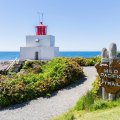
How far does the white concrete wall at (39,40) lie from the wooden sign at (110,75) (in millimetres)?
30742

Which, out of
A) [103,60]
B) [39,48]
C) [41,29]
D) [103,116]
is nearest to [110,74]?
[103,60]

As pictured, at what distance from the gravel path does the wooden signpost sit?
1.92 m

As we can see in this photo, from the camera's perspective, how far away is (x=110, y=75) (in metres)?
13.2

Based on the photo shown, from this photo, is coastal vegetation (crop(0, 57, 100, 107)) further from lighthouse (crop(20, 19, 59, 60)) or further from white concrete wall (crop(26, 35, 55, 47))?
white concrete wall (crop(26, 35, 55, 47))

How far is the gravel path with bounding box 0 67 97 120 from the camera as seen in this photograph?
13.4m

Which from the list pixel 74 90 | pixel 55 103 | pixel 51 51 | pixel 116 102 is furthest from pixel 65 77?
pixel 51 51

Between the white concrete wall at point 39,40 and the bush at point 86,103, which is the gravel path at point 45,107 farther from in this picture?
the white concrete wall at point 39,40

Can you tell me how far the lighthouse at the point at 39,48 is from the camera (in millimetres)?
43438

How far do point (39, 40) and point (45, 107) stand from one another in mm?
30231

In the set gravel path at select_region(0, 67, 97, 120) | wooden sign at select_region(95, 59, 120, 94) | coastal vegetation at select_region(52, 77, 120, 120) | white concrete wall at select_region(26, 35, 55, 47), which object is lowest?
gravel path at select_region(0, 67, 97, 120)

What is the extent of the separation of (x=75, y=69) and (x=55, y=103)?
205 inches

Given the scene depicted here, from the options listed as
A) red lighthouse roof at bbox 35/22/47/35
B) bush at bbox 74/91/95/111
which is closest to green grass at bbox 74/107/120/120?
bush at bbox 74/91/95/111

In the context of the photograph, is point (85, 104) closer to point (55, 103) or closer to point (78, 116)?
point (78, 116)

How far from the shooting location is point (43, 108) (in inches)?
567
